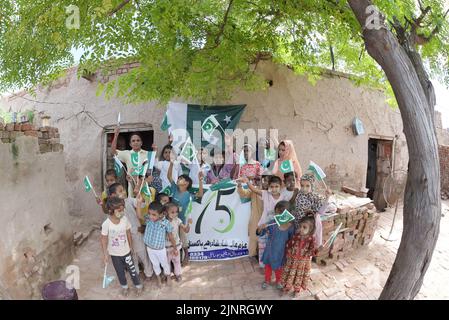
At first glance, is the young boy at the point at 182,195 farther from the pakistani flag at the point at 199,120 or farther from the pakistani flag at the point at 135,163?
the pakistani flag at the point at 199,120

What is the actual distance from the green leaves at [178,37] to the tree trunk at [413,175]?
659mm

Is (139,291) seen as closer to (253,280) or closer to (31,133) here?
(253,280)

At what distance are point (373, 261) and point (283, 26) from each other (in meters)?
4.39

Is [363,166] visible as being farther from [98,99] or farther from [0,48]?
[0,48]

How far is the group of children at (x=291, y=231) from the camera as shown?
3350 mm

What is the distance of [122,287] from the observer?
3.49m

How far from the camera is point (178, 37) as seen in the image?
4.13 meters

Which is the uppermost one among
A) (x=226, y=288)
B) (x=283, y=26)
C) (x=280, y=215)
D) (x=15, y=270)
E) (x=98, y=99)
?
(x=283, y=26)

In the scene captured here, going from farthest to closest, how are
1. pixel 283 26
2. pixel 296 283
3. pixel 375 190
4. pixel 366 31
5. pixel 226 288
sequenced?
pixel 375 190
pixel 283 26
pixel 226 288
pixel 296 283
pixel 366 31

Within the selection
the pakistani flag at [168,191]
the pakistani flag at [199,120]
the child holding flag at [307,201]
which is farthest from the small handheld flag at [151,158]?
the child holding flag at [307,201]

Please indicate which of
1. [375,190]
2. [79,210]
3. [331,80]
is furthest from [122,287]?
[375,190]

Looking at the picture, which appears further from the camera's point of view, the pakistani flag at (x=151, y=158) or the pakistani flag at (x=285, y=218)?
the pakistani flag at (x=151, y=158)

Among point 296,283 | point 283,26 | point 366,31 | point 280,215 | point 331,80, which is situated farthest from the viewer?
point 331,80

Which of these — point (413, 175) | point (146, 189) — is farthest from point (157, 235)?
point (413, 175)
